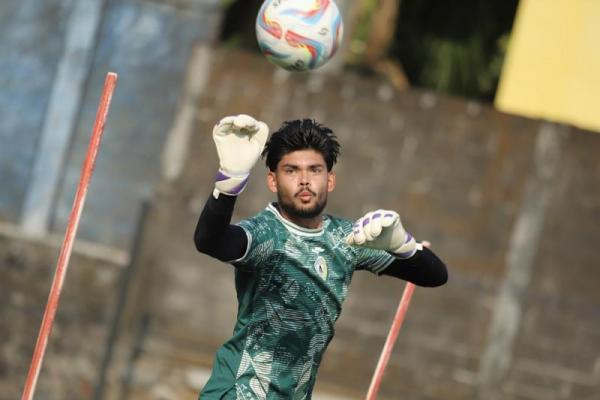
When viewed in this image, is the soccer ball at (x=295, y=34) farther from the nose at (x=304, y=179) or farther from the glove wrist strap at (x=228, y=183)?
the glove wrist strap at (x=228, y=183)

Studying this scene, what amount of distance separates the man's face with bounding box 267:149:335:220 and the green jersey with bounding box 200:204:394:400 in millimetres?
83

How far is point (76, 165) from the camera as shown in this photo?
1173cm

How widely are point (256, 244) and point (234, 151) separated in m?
0.43

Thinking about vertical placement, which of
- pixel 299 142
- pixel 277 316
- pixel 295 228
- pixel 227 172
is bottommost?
pixel 277 316

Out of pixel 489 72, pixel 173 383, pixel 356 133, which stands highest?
pixel 489 72

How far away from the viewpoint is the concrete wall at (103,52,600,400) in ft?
36.1

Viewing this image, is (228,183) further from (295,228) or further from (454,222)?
(454,222)

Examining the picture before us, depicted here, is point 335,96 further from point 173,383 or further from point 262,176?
point 173,383

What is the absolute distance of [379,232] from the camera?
17.7 feet

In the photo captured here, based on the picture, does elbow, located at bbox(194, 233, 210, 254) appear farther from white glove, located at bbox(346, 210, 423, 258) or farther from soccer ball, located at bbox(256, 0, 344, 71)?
soccer ball, located at bbox(256, 0, 344, 71)

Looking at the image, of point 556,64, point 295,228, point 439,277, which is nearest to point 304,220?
point 295,228

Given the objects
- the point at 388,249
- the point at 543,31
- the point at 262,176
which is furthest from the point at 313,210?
the point at 543,31

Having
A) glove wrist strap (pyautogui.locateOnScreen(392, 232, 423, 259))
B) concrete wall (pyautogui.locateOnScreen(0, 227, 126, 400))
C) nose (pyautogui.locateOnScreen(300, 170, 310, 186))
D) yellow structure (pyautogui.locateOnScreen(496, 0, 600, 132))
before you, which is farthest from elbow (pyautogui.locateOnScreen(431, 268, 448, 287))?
concrete wall (pyautogui.locateOnScreen(0, 227, 126, 400))

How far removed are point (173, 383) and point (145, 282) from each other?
2.71ft
